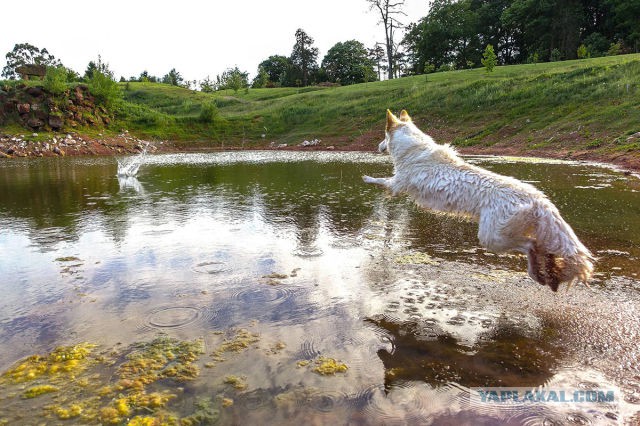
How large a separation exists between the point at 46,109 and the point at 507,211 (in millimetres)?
43524

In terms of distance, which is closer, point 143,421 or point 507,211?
point 143,421

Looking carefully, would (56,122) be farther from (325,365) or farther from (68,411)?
(325,365)

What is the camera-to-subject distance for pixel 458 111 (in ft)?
115

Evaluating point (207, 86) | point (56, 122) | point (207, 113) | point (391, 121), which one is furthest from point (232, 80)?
point (391, 121)

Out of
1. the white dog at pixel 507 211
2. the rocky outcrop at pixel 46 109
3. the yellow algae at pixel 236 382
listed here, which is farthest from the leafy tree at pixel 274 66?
the yellow algae at pixel 236 382

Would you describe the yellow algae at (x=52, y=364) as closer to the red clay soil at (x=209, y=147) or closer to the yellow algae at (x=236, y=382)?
the yellow algae at (x=236, y=382)

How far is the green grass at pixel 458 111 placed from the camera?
24.3m

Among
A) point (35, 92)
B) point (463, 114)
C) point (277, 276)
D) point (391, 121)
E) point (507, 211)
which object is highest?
point (35, 92)

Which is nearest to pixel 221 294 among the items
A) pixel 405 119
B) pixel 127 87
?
pixel 405 119

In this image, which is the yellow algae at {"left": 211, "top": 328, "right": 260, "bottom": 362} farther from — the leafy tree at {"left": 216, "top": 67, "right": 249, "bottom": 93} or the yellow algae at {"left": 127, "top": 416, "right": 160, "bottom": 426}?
the leafy tree at {"left": 216, "top": 67, "right": 249, "bottom": 93}

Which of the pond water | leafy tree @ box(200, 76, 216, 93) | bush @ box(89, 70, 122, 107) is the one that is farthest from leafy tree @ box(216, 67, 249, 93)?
the pond water

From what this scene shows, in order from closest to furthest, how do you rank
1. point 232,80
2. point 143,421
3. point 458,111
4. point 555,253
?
1. point 143,421
2. point 555,253
3. point 458,111
4. point 232,80

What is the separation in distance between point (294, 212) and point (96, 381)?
22.5 feet

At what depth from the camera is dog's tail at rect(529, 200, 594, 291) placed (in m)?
4.52
